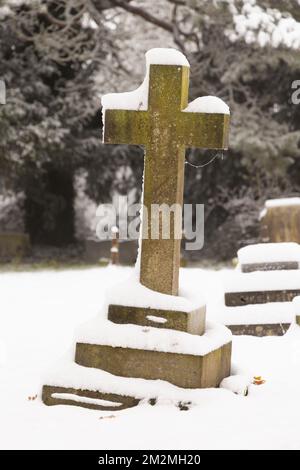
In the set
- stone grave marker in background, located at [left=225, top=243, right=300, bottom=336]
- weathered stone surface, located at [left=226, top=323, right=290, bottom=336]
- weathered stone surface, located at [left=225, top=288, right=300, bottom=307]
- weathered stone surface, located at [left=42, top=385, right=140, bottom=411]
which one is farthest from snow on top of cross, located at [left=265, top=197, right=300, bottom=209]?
weathered stone surface, located at [left=42, top=385, right=140, bottom=411]

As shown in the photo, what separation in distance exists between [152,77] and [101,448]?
9.12ft

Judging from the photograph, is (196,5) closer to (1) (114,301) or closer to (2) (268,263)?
(2) (268,263)

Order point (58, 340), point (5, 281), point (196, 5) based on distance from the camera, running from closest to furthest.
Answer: point (58, 340) < point (5, 281) < point (196, 5)

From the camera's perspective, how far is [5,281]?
12.5m

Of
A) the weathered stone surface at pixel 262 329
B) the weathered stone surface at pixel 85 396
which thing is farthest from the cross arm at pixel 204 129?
the weathered stone surface at pixel 262 329

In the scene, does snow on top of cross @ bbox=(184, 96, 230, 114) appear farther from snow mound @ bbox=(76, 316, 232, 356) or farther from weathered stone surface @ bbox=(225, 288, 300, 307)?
weathered stone surface @ bbox=(225, 288, 300, 307)

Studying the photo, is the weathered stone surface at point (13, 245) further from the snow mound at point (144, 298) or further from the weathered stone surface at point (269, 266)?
the snow mound at point (144, 298)

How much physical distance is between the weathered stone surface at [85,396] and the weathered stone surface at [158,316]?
1.92 feet

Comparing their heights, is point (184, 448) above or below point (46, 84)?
below

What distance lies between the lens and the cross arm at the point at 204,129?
5.46 meters

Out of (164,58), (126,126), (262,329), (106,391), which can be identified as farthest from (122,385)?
(262,329)

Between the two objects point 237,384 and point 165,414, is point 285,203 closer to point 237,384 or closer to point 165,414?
point 237,384

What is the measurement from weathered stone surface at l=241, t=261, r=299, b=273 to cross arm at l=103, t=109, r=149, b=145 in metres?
3.47
